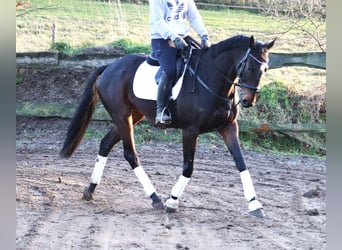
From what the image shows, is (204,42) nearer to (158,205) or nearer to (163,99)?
(163,99)

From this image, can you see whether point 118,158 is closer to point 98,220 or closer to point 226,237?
point 98,220

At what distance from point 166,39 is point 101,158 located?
987 mm

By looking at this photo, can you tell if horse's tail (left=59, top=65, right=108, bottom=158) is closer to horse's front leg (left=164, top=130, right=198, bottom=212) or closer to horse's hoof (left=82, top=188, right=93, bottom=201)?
horse's hoof (left=82, top=188, right=93, bottom=201)

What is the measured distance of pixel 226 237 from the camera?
299 cm

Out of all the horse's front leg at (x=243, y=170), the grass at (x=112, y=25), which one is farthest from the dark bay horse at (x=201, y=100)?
the grass at (x=112, y=25)

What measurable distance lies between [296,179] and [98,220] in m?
1.91

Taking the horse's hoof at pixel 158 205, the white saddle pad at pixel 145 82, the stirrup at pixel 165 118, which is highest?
the white saddle pad at pixel 145 82

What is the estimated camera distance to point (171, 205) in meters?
3.47

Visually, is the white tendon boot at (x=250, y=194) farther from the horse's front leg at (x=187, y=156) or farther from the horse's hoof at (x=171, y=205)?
the horse's hoof at (x=171, y=205)

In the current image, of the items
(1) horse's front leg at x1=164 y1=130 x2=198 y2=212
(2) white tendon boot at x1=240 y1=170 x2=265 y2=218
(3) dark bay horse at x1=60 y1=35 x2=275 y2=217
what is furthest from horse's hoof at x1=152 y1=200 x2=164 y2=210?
(2) white tendon boot at x1=240 y1=170 x2=265 y2=218

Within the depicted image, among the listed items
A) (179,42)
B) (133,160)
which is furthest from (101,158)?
(179,42)

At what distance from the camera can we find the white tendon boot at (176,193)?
3.42 metres

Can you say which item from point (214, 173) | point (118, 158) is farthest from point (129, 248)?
point (118, 158)
